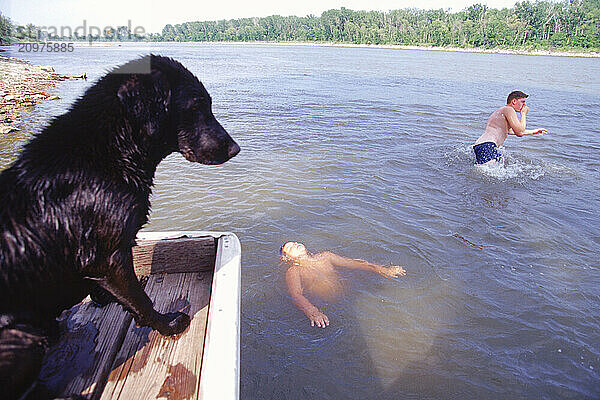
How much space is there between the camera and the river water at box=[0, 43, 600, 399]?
153 inches

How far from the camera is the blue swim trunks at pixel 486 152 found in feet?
30.5

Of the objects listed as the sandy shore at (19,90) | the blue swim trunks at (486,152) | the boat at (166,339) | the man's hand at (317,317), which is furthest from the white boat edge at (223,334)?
the sandy shore at (19,90)

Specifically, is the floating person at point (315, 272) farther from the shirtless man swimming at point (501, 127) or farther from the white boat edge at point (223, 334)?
the shirtless man swimming at point (501, 127)

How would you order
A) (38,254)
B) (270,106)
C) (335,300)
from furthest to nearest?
(270,106), (335,300), (38,254)

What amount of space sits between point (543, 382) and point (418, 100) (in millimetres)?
17270

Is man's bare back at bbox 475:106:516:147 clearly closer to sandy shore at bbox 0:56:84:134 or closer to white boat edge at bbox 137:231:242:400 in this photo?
white boat edge at bbox 137:231:242:400

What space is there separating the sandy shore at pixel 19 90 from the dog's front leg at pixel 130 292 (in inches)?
488

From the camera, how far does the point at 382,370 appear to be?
12.8ft

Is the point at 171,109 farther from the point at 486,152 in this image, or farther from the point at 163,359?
the point at 486,152

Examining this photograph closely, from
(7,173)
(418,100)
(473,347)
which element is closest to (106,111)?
(7,173)

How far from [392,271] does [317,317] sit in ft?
4.80

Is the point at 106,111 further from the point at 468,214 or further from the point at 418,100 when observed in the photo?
the point at 418,100

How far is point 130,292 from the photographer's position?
86.6 inches

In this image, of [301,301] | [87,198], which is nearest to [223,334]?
[87,198]
